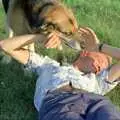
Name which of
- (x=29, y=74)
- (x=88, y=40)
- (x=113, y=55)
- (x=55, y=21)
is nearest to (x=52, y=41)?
(x=55, y=21)

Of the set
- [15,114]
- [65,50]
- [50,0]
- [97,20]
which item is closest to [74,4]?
[97,20]

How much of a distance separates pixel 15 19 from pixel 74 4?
6.05ft

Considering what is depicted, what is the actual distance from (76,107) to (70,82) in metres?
0.43

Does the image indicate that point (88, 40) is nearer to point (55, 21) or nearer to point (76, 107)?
point (55, 21)

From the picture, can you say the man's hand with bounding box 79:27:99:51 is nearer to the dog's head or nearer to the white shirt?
the dog's head

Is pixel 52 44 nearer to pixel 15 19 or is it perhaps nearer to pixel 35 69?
pixel 35 69

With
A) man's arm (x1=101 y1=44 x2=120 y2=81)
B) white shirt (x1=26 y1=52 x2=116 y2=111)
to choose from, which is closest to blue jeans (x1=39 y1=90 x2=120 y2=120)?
white shirt (x1=26 y1=52 x2=116 y2=111)

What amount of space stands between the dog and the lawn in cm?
31

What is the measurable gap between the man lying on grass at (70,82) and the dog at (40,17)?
11 centimetres

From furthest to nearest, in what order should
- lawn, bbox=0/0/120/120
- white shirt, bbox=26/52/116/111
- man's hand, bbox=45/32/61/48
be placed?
lawn, bbox=0/0/120/120, white shirt, bbox=26/52/116/111, man's hand, bbox=45/32/61/48

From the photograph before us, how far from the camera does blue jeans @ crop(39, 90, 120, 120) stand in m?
3.21

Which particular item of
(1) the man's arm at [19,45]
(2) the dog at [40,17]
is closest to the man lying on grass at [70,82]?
(1) the man's arm at [19,45]

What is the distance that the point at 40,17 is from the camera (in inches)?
152

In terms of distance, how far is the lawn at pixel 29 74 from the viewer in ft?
12.8
